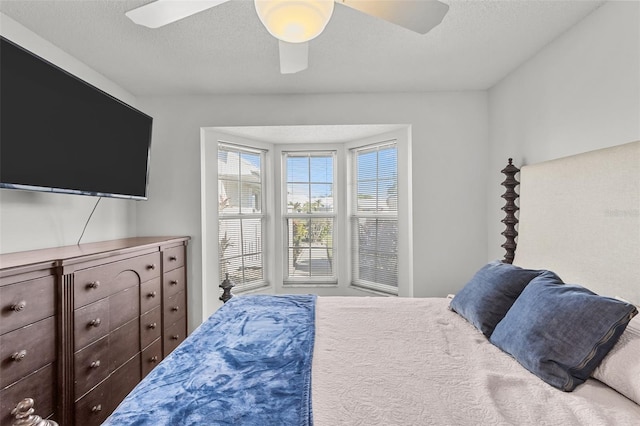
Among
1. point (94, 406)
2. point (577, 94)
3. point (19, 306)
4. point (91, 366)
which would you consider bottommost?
point (94, 406)

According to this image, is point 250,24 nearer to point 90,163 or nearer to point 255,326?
point 90,163

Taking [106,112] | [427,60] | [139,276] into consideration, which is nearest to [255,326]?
[139,276]

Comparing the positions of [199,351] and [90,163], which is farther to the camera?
[90,163]

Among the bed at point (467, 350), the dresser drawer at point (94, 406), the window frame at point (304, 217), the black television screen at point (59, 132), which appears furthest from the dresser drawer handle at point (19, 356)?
the window frame at point (304, 217)

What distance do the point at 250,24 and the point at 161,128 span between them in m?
1.61

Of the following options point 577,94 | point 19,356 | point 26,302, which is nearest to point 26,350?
point 19,356

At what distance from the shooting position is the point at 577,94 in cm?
199

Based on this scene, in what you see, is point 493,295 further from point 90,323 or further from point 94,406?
point 94,406

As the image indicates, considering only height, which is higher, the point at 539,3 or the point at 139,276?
the point at 539,3

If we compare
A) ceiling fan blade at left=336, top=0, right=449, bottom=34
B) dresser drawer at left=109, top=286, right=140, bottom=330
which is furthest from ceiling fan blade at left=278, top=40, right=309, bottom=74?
dresser drawer at left=109, top=286, right=140, bottom=330

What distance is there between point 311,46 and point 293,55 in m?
0.77

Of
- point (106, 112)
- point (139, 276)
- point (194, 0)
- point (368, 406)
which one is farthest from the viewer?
point (139, 276)

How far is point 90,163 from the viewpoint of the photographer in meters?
2.02

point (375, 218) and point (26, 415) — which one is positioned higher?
point (375, 218)
